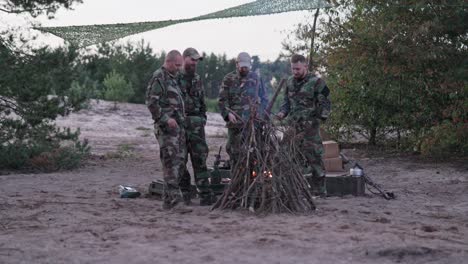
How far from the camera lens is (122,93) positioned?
101 feet

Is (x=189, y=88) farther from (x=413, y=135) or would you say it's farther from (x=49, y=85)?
(x=413, y=135)

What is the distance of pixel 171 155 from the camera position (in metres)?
6.88

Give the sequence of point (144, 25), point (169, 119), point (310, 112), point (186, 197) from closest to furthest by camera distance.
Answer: point (169, 119), point (186, 197), point (310, 112), point (144, 25)

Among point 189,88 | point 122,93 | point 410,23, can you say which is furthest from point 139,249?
point 122,93

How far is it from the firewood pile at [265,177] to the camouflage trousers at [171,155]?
532mm

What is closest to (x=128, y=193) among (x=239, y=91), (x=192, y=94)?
(x=192, y=94)

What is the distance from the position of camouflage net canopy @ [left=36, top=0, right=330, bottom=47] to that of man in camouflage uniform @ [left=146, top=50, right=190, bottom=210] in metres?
1.35

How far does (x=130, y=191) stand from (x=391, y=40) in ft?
18.7

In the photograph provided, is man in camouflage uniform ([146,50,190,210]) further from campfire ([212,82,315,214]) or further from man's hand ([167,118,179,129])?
campfire ([212,82,315,214])

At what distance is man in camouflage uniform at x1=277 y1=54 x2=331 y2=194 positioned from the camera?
769 cm

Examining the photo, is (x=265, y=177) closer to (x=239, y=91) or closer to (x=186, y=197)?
(x=186, y=197)

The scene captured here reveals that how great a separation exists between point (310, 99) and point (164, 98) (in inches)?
72.9

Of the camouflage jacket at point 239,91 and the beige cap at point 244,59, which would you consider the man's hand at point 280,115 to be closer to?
the camouflage jacket at point 239,91

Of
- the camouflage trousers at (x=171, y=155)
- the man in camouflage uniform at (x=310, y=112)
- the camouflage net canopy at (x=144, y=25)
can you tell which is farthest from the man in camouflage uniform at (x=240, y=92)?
the camouflage net canopy at (x=144, y=25)
